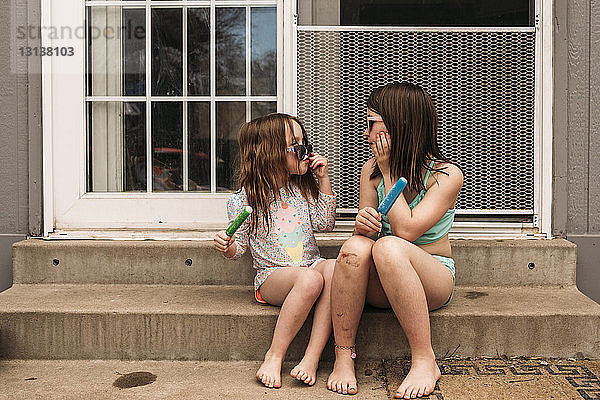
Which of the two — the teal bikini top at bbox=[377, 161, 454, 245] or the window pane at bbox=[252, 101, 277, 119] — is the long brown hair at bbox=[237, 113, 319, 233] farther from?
the window pane at bbox=[252, 101, 277, 119]

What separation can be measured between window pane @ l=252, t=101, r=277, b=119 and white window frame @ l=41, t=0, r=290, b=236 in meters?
0.02

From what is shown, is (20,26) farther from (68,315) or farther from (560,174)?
(560,174)

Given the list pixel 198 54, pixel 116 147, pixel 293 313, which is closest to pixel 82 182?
pixel 116 147

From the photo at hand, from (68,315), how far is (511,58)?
215 centimetres

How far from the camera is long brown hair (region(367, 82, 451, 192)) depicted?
2.59 metres

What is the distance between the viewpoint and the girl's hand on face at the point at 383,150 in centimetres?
257

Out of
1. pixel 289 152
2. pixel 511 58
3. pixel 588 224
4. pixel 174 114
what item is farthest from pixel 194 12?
pixel 588 224

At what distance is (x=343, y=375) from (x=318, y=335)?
0.17m

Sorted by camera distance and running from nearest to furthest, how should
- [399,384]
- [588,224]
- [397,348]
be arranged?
[399,384] → [397,348] → [588,224]

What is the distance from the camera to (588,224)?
3154 mm

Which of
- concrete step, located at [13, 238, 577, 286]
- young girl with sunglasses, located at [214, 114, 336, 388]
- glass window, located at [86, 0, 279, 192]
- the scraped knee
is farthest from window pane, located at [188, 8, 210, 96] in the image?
the scraped knee

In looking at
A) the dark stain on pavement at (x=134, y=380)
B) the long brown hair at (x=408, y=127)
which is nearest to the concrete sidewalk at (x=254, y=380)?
the dark stain on pavement at (x=134, y=380)

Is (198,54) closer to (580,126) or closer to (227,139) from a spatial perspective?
(227,139)

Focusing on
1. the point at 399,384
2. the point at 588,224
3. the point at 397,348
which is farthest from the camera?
the point at 588,224
